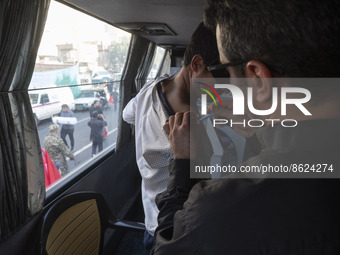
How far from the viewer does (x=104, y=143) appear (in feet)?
15.6

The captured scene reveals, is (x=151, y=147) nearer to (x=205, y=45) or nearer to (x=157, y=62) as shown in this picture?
(x=205, y=45)

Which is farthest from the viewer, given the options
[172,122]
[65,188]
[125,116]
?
[65,188]

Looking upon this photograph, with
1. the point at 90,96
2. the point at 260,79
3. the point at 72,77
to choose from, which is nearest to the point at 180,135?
the point at 260,79

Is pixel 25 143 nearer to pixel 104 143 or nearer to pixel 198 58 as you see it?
pixel 198 58

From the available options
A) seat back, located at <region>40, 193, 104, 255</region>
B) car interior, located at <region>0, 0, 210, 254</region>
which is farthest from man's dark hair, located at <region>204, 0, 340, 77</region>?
seat back, located at <region>40, 193, 104, 255</region>

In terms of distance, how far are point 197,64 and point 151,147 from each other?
0.52 meters

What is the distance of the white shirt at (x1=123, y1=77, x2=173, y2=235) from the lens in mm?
1398

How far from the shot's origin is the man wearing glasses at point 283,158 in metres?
0.60

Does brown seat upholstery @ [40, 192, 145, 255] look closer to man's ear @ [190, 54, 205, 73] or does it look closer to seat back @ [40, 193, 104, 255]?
seat back @ [40, 193, 104, 255]

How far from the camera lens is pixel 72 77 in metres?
3.39

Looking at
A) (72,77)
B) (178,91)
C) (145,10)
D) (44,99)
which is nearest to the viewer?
(178,91)

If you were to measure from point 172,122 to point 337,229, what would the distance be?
650 mm

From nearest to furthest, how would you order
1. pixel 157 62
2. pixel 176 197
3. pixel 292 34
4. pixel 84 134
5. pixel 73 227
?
pixel 292 34, pixel 176 197, pixel 73 227, pixel 157 62, pixel 84 134

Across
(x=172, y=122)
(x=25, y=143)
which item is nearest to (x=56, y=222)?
(x=25, y=143)
